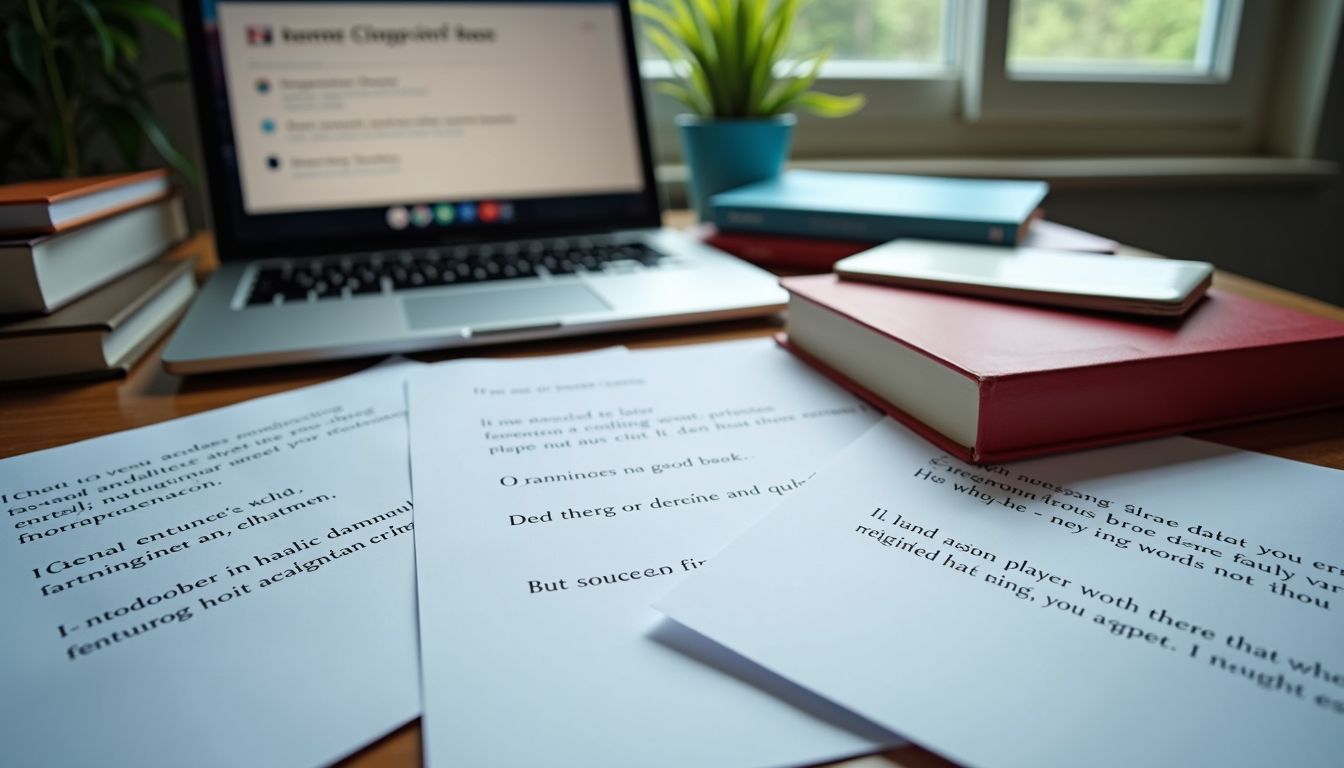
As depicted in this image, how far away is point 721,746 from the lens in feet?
0.68

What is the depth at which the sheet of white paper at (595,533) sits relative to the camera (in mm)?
214

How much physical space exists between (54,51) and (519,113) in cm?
53

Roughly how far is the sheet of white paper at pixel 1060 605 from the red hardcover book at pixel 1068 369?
24mm

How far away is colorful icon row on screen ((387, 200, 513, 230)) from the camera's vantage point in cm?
73

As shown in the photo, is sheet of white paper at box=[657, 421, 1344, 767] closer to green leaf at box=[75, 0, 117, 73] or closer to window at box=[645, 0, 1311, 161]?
green leaf at box=[75, 0, 117, 73]

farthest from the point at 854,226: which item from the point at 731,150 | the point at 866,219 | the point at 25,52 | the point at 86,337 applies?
the point at 25,52

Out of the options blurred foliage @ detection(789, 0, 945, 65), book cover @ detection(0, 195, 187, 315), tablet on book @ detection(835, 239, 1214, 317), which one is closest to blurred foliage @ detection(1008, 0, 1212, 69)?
blurred foliage @ detection(789, 0, 945, 65)

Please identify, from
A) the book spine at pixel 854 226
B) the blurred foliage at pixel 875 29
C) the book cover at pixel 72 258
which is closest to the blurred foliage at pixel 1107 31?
the blurred foliage at pixel 875 29

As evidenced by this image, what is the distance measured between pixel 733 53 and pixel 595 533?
0.67 m

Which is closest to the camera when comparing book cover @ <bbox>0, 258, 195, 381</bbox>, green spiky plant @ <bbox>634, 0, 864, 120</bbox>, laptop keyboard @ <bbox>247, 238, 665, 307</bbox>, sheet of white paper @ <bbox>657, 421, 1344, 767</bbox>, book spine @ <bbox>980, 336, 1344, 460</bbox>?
sheet of white paper @ <bbox>657, 421, 1344, 767</bbox>

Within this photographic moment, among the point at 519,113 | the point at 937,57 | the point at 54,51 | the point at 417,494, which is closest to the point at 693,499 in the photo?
the point at 417,494

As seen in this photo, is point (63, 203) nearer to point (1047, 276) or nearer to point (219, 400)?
point (219, 400)

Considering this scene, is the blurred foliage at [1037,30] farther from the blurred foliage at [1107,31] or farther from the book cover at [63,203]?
the book cover at [63,203]

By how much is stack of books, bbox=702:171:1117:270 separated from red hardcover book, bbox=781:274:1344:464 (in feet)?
0.60
